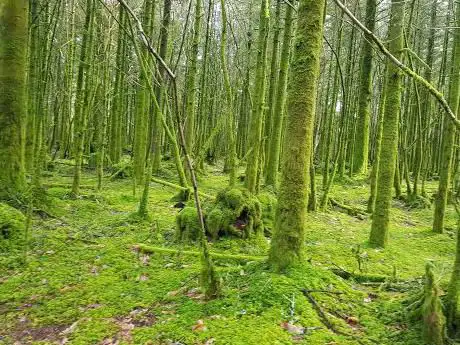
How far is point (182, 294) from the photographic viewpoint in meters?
3.89

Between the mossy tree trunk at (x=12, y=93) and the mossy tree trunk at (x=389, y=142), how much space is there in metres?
5.61

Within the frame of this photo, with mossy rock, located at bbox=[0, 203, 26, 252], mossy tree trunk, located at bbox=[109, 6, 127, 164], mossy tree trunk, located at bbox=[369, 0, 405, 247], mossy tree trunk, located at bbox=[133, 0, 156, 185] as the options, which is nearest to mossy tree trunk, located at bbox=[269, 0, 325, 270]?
mossy tree trunk, located at bbox=[369, 0, 405, 247]

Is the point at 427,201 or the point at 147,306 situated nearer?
the point at 147,306

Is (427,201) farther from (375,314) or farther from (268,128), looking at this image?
(375,314)

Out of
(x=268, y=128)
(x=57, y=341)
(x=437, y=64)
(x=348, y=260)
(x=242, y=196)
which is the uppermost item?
(x=437, y=64)

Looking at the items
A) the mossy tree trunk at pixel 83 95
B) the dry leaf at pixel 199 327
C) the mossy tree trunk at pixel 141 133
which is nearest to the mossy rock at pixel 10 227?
the mossy tree trunk at pixel 83 95

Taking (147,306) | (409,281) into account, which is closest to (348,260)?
(409,281)

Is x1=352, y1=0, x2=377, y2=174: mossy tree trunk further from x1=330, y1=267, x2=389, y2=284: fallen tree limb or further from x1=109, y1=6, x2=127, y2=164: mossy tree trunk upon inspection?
x1=330, y1=267, x2=389, y2=284: fallen tree limb

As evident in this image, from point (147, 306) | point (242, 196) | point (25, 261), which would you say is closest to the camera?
point (147, 306)

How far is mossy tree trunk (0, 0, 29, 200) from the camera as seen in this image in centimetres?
652

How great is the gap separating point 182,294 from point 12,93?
4761 millimetres

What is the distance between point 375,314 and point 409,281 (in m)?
0.97

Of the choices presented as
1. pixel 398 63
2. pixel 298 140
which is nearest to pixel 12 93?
pixel 298 140

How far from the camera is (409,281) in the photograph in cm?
421
